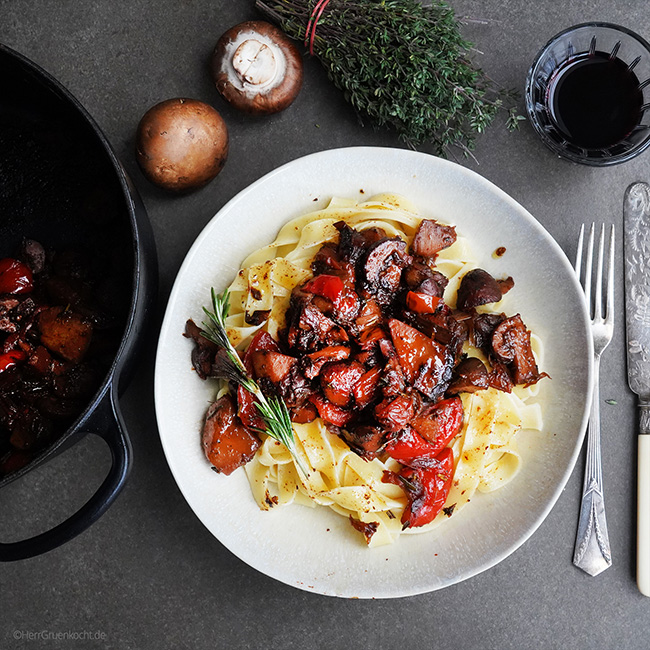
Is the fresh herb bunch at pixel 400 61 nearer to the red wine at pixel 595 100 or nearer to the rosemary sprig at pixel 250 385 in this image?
the red wine at pixel 595 100

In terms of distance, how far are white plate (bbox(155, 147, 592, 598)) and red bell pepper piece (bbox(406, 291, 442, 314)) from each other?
0.53m

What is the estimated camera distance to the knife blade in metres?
3.44

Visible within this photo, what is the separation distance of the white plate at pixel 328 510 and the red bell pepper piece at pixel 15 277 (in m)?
0.76

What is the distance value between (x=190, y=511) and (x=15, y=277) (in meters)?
1.52

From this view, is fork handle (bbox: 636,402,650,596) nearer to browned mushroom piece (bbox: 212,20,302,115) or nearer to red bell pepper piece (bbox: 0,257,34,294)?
browned mushroom piece (bbox: 212,20,302,115)

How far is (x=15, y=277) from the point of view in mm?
3084

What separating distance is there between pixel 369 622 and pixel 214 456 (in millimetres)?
1373

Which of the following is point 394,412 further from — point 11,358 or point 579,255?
point 11,358

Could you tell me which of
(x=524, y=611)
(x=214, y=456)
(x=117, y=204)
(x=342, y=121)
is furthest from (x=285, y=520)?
(x=342, y=121)

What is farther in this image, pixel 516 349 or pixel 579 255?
pixel 579 255

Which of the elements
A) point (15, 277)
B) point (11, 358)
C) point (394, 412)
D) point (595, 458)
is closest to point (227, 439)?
point (394, 412)

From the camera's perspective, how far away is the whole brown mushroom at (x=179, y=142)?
10.2 ft

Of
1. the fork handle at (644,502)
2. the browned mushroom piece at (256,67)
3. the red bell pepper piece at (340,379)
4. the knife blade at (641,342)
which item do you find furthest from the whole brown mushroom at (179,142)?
the fork handle at (644,502)

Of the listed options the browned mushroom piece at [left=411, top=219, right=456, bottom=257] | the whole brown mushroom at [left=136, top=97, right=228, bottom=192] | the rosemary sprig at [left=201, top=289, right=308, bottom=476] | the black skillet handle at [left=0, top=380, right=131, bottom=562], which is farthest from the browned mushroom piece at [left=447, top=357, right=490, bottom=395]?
the whole brown mushroom at [left=136, top=97, right=228, bottom=192]
